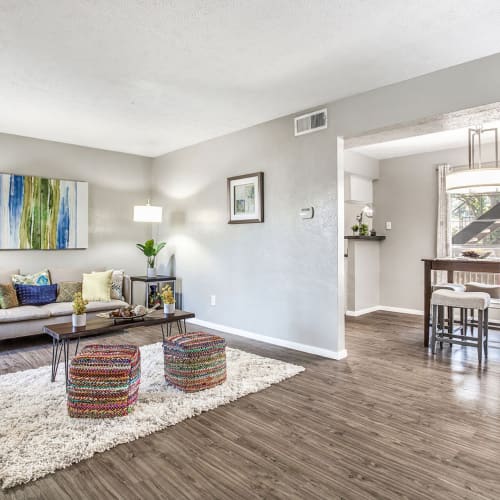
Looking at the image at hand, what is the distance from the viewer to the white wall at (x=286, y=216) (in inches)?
128

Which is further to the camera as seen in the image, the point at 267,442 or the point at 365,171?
the point at 365,171

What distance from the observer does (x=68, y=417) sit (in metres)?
2.43

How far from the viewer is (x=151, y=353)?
12.7 feet

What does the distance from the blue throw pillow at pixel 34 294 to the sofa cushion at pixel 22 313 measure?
212 mm

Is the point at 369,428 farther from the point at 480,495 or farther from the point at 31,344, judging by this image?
the point at 31,344

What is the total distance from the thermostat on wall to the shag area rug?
4.86 ft

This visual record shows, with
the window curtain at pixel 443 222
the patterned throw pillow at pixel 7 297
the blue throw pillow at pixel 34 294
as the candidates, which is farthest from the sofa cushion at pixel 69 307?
the window curtain at pixel 443 222

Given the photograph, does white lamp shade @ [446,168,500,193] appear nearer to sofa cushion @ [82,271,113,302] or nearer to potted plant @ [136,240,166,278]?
potted plant @ [136,240,166,278]

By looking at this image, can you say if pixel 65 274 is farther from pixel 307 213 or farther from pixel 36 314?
pixel 307 213

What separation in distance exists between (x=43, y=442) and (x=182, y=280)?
3.59m

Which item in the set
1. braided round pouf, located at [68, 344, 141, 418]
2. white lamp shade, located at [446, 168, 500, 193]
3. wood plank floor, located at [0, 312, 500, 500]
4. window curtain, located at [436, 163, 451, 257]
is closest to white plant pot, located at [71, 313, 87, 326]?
braided round pouf, located at [68, 344, 141, 418]

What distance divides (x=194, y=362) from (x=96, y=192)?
12.1ft

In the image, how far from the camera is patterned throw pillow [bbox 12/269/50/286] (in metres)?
4.61

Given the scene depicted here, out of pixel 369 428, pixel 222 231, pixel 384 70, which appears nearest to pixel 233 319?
pixel 222 231
